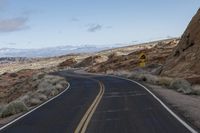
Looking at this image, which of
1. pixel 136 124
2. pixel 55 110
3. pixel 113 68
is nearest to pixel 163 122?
pixel 136 124

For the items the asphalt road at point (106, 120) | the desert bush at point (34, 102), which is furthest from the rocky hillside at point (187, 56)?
the asphalt road at point (106, 120)

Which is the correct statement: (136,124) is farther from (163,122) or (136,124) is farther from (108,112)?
(108,112)

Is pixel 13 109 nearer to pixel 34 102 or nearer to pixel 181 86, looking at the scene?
pixel 34 102

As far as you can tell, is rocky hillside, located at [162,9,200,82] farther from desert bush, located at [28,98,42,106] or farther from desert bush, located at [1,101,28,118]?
desert bush, located at [1,101,28,118]

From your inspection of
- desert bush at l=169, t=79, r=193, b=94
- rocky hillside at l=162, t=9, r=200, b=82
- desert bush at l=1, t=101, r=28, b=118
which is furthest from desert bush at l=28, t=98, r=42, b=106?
rocky hillside at l=162, t=9, r=200, b=82

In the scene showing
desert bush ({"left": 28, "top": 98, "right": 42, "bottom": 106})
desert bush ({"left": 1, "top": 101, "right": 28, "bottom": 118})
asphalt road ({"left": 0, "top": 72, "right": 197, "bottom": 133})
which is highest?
asphalt road ({"left": 0, "top": 72, "right": 197, "bottom": 133})

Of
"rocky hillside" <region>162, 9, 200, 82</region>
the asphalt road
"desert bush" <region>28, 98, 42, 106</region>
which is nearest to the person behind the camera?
the asphalt road

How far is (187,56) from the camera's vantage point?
4575 centimetres

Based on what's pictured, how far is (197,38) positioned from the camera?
46.8 meters

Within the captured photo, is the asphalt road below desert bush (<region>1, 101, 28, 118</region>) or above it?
above

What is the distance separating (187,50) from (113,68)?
38.5 m

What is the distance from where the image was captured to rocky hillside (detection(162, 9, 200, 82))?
4231 centimetres

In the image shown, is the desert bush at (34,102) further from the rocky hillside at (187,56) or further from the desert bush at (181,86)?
the rocky hillside at (187,56)

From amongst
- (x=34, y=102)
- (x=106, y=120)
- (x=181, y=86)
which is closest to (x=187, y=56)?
(x=181, y=86)
